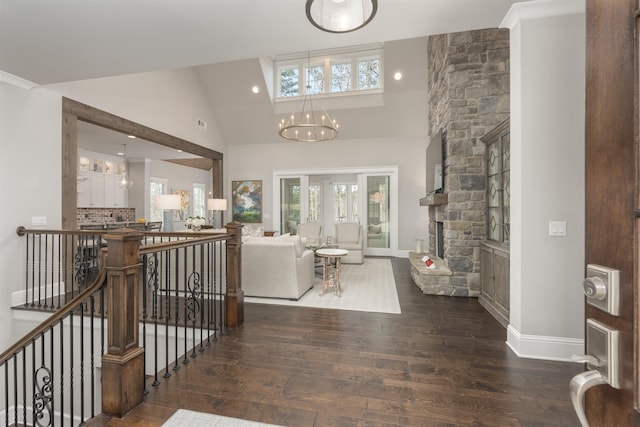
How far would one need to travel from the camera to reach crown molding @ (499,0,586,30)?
2402 mm

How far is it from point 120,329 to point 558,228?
3.36 metres

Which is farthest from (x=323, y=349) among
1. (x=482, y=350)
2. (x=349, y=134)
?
(x=349, y=134)

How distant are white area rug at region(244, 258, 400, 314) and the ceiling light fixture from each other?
3.10 meters

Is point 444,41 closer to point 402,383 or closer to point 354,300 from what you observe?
point 354,300

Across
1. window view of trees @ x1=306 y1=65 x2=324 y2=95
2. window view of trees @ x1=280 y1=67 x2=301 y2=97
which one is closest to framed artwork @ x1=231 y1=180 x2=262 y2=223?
window view of trees @ x1=280 y1=67 x2=301 y2=97

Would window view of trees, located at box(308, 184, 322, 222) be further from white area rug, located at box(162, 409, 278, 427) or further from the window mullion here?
white area rug, located at box(162, 409, 278, 427)

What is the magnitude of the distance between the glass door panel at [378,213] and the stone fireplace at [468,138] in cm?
358

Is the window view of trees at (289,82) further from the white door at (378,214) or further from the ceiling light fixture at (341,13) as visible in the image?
the ceiling light fixture at (341,13)

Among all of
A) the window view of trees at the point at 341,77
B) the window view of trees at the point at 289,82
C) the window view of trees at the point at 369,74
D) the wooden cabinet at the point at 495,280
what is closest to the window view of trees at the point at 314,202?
the window view of trees at the point at 289,82

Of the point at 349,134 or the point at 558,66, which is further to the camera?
the point at 349,134

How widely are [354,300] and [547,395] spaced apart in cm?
242

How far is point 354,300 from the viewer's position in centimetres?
422

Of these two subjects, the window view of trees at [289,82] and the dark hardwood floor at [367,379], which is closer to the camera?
the dark hardwood floor at [367,379]

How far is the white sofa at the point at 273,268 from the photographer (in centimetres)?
420
